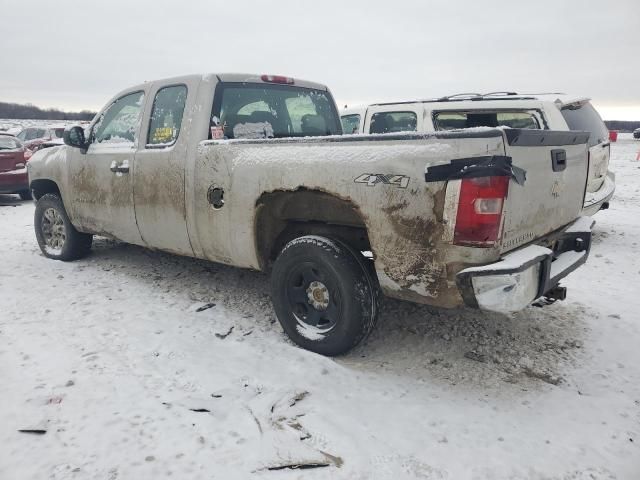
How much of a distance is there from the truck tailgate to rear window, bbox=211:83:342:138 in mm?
2264

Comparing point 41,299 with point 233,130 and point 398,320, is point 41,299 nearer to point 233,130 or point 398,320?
point 233,130

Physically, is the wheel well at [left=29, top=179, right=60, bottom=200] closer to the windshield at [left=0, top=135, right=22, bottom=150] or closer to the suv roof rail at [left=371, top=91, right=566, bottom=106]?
the suv roof rail at [left=371, top=91, right=566, bottom=106]

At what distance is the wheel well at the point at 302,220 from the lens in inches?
128

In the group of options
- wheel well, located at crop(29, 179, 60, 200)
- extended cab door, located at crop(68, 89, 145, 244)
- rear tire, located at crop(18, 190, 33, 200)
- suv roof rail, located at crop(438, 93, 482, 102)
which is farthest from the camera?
rear tire, located at crop(18, 190, 33, 200)

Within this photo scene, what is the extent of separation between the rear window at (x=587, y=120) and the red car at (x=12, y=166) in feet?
34.3

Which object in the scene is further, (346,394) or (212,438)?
(346,394)

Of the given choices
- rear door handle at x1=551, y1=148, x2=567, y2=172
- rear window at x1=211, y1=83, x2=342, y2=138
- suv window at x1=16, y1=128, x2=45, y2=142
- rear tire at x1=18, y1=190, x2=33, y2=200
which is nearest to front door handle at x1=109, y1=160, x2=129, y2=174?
rear window at x1=211, y1=83, x2=342, y2=138

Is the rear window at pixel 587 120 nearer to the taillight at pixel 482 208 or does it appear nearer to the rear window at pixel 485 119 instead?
the rear window at pixel 485 119

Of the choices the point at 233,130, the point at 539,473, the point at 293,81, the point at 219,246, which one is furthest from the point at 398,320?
the point at 293,81

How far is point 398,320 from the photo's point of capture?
3953 millimetres

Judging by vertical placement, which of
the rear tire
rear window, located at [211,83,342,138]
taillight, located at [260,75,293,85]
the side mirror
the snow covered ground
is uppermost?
taillight, located at [260,75,293,85]

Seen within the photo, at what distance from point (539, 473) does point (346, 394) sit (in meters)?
1.08

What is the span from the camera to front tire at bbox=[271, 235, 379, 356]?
3072 mm

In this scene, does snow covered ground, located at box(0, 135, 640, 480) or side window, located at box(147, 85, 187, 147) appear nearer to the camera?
snow covered ground, located at box(0, 135, 640, 480)
